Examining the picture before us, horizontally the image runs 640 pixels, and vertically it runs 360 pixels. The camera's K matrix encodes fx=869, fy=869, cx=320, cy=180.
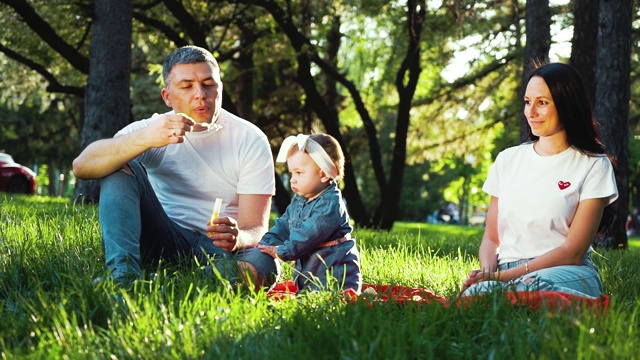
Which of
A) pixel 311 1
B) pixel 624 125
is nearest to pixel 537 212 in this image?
pixel 624 125

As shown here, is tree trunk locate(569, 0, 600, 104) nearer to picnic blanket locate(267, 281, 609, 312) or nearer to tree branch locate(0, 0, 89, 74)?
tree branch locate(0, 0, 89, 74)

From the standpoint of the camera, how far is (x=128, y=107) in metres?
12.3

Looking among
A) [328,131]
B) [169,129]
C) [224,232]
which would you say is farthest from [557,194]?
[328,131]

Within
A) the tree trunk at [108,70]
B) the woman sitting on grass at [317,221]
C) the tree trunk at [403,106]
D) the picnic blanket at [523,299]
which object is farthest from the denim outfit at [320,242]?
the tree trunk at [403,106]

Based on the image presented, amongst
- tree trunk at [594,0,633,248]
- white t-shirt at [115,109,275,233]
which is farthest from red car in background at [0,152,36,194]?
white t-shirt at [115,109,275,233]

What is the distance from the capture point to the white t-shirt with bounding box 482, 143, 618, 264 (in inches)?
183

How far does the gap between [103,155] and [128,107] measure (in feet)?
26.0

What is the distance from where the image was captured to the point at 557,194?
4680 millimetres

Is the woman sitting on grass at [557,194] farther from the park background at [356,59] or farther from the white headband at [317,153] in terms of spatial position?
the park background at [356,59]

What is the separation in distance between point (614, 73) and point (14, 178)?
19266 millimetres

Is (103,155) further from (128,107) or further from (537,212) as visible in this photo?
(128,107)

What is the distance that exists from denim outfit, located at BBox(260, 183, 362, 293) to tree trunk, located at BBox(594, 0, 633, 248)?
251 inches

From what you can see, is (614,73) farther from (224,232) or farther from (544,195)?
(224,232)

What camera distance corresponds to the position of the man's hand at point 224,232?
4.47m
